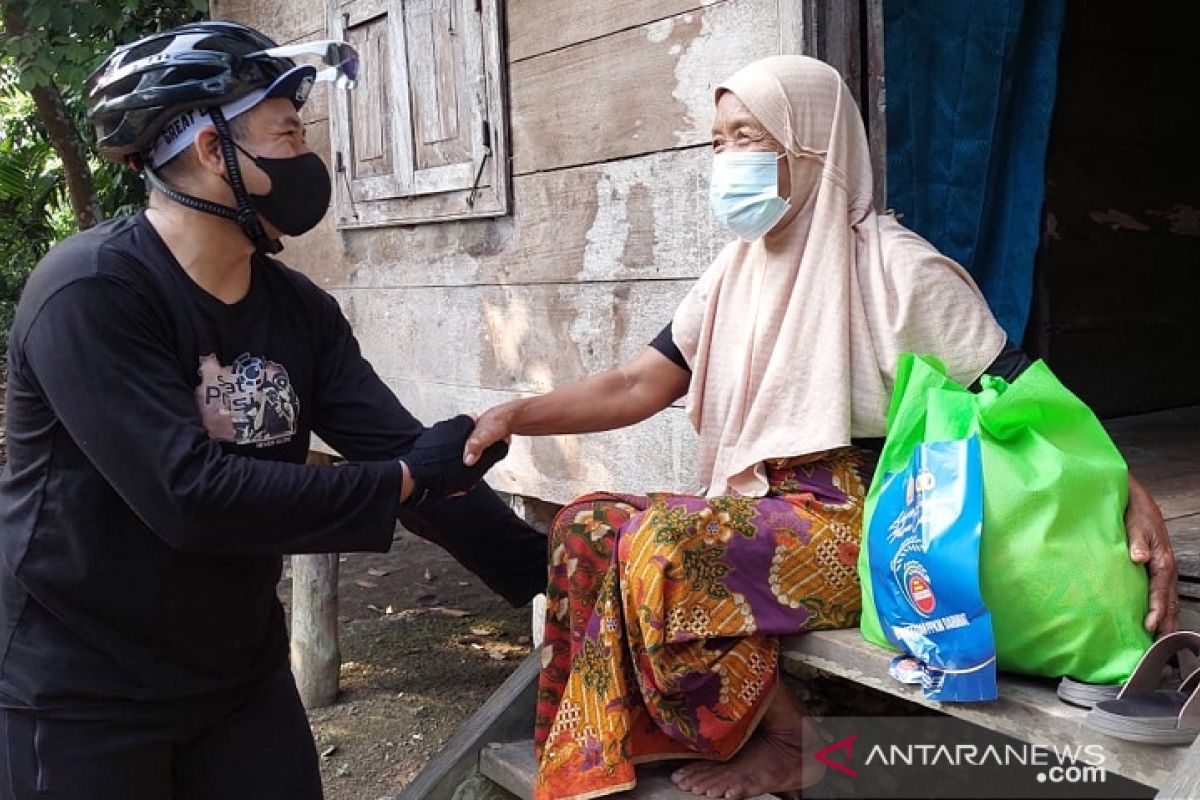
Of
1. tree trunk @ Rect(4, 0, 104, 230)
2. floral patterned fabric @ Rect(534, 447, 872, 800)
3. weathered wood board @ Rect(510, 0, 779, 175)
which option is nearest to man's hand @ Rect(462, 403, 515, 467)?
floral patterned fabric @ Rect(534, 447, 872, 800)

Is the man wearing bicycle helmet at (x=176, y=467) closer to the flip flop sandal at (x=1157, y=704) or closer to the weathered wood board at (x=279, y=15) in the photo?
the flip flop sandal at (x=1157, y=704)

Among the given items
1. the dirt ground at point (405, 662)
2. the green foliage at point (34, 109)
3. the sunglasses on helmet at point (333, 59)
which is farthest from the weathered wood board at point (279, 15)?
the dirt ground at point (405, 662)

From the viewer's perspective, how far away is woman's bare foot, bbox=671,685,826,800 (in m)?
2.25

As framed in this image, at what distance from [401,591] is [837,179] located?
5.14 metres

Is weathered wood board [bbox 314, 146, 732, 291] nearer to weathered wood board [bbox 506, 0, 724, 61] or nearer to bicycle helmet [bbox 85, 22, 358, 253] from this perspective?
weathered wood board [bbox 506, 0, 724, 61]

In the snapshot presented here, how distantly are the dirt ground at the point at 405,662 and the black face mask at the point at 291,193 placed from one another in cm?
294

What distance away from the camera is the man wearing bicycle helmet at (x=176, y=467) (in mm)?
1893

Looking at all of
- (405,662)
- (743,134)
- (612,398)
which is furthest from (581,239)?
(405,662)

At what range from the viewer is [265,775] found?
2.16 meters

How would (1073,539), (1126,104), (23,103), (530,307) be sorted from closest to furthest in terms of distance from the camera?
(1073,539)
(530,307)
(1126,104)
(23,103)

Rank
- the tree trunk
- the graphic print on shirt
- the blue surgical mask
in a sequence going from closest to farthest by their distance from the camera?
the graphic print on shirt < the blue surgical mask < the tree trunk

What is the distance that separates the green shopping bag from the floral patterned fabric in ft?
1.47

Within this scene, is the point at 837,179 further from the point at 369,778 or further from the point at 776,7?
the point at 369,778

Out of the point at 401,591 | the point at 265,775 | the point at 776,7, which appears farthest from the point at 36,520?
the point at 401,591
